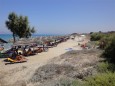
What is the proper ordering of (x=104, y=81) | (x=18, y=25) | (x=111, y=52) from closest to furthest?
(x=104, y=81), (x=111, y=52), (x=18, y=25)

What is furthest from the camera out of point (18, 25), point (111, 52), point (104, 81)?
point (18, 25)

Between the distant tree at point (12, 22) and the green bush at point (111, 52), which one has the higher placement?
the distant tree at point (12, 22)

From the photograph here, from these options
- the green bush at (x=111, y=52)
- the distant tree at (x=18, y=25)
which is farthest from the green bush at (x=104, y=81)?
the distant tree at (x=18, y=25)

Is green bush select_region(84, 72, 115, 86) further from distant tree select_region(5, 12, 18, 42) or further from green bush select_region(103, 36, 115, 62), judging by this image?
distant tree select_region(5, 12, 18, 42)

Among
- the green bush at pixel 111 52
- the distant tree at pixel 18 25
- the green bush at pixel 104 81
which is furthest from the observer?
the distant tree at pixel 18 25

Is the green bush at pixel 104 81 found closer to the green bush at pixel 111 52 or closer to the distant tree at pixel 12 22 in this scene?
the green bush at pixel 111 52

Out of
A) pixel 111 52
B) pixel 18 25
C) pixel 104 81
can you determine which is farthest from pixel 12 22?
pixel 104 81

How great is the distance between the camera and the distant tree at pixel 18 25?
132 feet

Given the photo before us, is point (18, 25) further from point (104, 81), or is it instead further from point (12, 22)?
point (104, 81)

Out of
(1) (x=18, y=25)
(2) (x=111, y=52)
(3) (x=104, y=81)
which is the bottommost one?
(3) (x=104, y=81)

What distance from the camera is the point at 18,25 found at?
40.3m

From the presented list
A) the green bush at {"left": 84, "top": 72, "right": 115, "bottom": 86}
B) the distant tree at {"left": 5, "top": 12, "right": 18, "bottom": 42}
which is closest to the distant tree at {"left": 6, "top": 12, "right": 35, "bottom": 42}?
the distant tree at {"left": 5, "top": 12, "right": 18, "bottom": 42}

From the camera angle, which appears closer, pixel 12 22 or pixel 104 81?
pixel 104 81

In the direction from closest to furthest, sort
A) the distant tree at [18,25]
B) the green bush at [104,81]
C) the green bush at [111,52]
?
1. the green bush at [104,81]
2. the green bush at [111,52]
3. the distant tree at [18,25]
